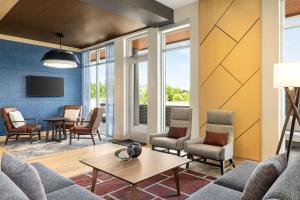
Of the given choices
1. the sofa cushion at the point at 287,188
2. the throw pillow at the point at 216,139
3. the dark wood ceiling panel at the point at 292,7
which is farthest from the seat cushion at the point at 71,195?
the dark wood ceiling panel at the point at 292,7

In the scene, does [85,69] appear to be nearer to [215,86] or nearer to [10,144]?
[10,144]

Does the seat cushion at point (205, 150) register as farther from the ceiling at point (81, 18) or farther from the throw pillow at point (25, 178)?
the ceiling at point (81, 18)

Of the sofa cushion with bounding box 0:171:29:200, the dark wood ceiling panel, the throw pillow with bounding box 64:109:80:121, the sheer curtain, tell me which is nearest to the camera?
the sofa cushion with bounding box 0:171:29:200

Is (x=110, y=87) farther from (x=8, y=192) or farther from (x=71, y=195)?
(x=8, y=192)

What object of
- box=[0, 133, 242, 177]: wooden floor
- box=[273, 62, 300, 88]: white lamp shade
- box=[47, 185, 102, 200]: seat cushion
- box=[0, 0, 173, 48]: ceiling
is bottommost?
box=[0, 133, 242, 177]: wooden floor

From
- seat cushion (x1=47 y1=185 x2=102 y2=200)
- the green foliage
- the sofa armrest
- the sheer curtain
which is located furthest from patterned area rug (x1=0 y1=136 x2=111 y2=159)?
the sofa armrest

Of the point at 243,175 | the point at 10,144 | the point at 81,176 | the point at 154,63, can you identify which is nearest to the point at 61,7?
the point at 154,63

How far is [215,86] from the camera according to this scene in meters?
4.20

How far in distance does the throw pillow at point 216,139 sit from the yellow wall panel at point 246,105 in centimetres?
49

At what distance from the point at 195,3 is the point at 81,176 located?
394cm

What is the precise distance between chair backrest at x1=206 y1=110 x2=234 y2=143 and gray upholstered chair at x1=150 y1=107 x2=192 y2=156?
1.51 ft

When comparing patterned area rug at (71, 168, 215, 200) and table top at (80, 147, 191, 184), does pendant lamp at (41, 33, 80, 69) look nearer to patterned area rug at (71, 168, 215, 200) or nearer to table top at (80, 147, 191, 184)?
patterned area rug at (71, 168, 215, 200)

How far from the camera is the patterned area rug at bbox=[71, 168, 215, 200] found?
2.62 meters

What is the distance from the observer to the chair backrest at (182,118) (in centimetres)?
427
